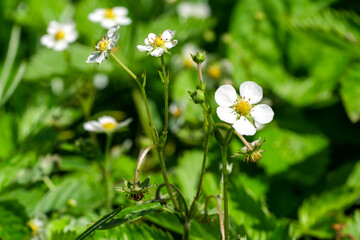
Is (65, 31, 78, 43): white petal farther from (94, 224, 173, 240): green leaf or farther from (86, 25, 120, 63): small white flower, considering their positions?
(94, 224, 173, 240): green leaf

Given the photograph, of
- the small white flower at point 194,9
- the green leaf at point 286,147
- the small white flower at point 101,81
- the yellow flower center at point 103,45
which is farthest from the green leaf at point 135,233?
the small white flower at point 194,9

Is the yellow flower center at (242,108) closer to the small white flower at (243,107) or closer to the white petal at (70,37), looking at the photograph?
the small white flower at (243,107)

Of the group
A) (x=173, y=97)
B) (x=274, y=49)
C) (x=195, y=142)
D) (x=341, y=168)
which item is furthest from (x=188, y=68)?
(x=341, y=168)

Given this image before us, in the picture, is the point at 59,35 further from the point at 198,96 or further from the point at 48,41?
the point at 198,96

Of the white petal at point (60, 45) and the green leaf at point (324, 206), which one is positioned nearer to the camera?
the green leaf at point (324, 206)

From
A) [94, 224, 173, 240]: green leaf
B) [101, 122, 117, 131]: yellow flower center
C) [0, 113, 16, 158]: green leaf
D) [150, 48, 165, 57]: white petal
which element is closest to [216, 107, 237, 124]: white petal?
[150, 48, 165, 57]: white petal

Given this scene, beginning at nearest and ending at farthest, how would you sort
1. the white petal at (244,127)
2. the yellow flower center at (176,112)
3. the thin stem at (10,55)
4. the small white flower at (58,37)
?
the white petal at (244,127), the small white flower at (58,37), the yellow flower center at (176,112), the thin stem at (10,55)

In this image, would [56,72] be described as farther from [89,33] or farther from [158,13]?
[158,13]
